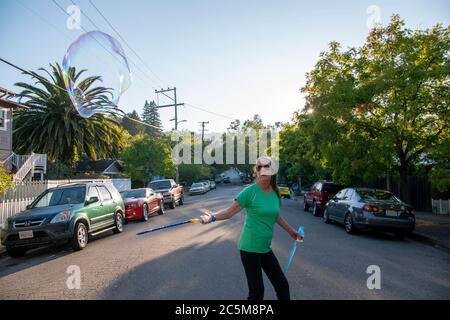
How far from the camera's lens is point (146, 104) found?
380 feet

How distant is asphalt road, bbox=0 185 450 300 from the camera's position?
543cm

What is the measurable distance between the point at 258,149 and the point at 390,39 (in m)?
51.9

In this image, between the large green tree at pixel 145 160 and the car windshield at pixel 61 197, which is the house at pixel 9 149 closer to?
the large green tree at pixel 145 160

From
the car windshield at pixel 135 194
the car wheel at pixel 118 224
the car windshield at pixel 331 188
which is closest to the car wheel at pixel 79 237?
the car wheel at pixel 118 224

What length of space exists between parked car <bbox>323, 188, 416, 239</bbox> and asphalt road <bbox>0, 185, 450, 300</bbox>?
441 mm

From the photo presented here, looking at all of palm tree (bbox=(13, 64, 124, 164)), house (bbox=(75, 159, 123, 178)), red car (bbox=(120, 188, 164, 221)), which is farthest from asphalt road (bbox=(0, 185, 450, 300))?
house (bbox=(75, 159, 123, 178))

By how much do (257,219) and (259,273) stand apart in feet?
1.81

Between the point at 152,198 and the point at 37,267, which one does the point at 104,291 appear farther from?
the point at 152,198

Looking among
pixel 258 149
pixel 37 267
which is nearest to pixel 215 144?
pixel 258 149

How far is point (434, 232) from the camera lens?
11.6 metres

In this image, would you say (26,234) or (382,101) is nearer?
(26,234)

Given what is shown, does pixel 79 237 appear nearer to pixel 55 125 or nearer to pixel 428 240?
pixel 428 240

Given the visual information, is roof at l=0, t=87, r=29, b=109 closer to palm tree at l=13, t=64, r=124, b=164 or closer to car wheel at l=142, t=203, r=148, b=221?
palm tree at l=13, t=64, r=124, b=164

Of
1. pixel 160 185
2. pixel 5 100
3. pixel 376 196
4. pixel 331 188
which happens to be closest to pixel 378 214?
pixel 376 196
